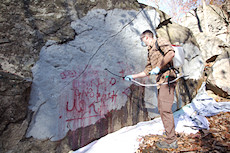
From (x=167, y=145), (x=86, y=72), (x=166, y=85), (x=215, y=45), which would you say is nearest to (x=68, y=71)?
(x=86, y=72)

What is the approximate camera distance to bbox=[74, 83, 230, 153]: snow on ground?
2084 millimetres

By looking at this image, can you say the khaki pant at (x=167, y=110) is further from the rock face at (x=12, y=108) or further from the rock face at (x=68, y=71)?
the rock face at (x=12, y=108)

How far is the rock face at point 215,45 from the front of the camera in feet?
12.9

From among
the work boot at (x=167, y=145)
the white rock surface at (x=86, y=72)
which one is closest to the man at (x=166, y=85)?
the work boot at (x=167, y=145)

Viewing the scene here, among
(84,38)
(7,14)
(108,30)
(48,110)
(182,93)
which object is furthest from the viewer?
(182,93)

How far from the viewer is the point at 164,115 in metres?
2.08

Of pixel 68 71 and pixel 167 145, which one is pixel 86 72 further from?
pixel 167 145

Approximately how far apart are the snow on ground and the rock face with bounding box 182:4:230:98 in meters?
0.70

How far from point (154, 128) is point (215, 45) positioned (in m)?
5.28

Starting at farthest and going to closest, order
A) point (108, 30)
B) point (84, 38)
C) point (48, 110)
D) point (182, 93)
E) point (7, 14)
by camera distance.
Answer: point (182, 93) → point (108, 30) → point (84, 38) → point (48, 110) → point (7, 14)

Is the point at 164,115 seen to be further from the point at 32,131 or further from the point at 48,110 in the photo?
the point at 32,131

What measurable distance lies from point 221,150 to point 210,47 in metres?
5.39

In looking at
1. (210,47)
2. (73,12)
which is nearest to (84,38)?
(73,12)

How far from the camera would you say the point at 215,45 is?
6.11 meters
